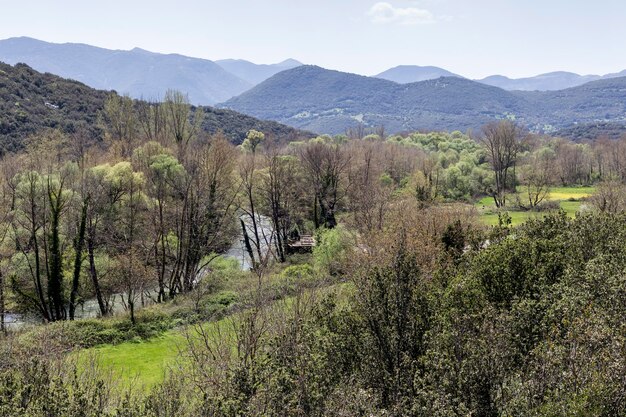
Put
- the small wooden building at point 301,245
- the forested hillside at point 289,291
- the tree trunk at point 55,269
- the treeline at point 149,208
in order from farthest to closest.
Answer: the small wooden building at point 301,245 → the treeline at point 149,208 → the tree trunk at point 55,269 → the forested hillside at point 289,291

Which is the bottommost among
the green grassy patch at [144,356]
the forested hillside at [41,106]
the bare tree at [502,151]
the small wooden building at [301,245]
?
the green grassy patch at [144,356]

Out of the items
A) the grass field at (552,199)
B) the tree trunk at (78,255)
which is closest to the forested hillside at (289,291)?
the tree trunk at (78,255)

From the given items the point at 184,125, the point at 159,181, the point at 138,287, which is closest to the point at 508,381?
the point at 138,287

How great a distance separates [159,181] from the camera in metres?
35.2

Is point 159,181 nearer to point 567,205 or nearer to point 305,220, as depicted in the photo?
point 305,220

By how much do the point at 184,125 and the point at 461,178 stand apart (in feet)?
139

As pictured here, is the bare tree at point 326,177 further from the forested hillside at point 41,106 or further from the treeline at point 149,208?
the forested hillside at point 41,106

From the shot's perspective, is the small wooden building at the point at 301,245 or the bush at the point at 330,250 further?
the small wooden building at the point at 301,245

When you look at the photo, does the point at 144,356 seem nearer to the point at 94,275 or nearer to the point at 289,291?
the point at 289,291

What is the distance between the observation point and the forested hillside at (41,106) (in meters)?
72.9

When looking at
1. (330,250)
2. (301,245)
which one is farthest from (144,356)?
(301,245)

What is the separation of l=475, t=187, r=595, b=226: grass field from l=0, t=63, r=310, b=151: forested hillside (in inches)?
1649

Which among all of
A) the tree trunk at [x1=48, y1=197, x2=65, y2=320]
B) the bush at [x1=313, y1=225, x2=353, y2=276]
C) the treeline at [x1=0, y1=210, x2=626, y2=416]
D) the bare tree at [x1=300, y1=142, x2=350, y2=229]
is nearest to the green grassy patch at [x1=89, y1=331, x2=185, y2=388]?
the treeline at [x1=0, y1=210, x2=626, y2=416]

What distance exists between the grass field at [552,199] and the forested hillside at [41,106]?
4189 centimetres
